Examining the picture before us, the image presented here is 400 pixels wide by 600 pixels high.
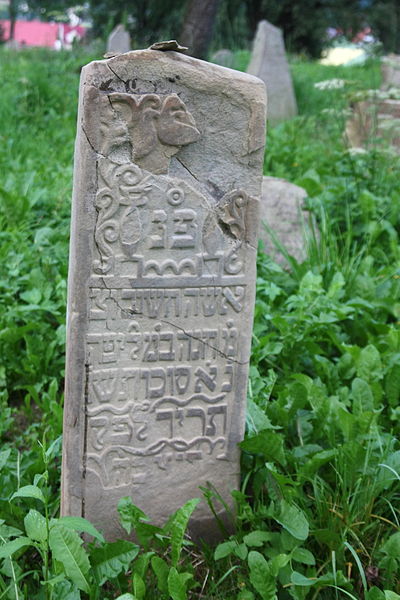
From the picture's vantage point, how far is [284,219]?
13.4 ft

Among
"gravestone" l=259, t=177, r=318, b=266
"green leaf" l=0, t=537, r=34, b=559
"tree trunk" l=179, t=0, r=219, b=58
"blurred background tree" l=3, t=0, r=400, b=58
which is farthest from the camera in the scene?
"blurred background tree" l=3, t=0, r=400, b=58

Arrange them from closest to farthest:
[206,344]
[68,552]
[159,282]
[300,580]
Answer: [68,552]
[300,580]
[159,282]
[206,344]

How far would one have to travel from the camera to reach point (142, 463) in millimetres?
2107

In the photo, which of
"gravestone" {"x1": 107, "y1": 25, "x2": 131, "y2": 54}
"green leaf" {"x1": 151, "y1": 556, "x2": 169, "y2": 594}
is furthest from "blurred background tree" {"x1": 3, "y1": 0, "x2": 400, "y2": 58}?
"green leaf" {"x1": 151, "y1": 556, "x2": 169, "y2": 594}

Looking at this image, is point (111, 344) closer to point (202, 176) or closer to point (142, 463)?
point (142, 463)

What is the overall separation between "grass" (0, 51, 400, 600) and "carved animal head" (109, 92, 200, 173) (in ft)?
2.87

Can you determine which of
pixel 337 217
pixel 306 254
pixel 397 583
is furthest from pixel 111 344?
pixel 337 217

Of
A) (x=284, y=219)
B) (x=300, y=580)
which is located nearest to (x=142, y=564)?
(x=300, y=580)

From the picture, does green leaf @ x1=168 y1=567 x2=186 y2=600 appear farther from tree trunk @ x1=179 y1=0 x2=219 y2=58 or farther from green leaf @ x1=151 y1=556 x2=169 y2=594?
tree trunk @ x1=179 y1=0 x2=219 y2=58

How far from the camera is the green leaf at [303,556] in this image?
194 centimetres

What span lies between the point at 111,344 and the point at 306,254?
2.17 m

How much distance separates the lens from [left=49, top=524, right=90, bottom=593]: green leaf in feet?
5.74

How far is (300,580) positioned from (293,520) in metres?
0.17

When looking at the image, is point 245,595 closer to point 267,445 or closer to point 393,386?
point 267,445
